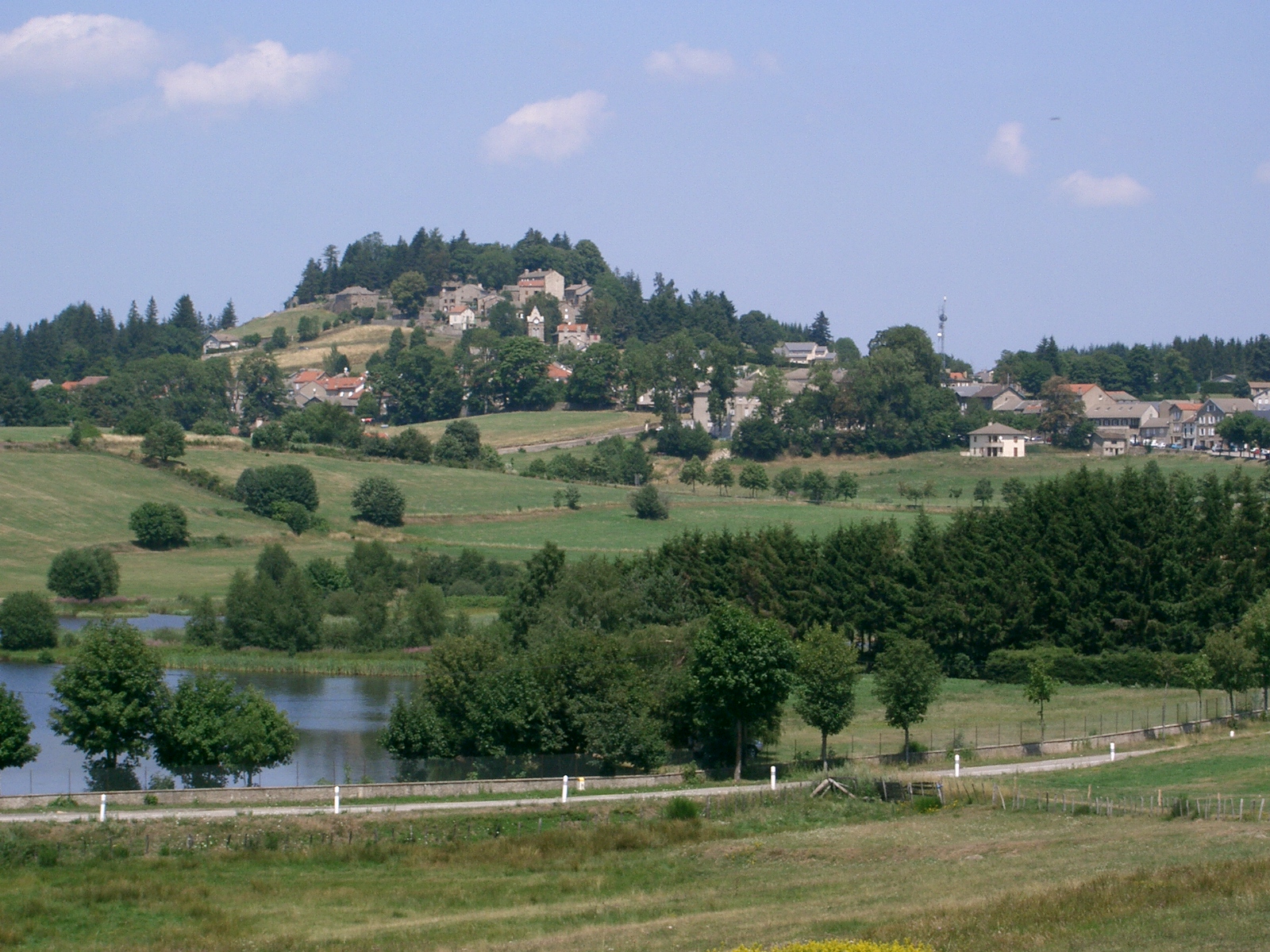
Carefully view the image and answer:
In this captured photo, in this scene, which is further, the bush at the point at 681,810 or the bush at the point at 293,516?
the bush at the point at 293,516

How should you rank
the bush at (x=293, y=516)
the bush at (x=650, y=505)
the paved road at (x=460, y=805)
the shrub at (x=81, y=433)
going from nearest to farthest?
the paved road at (x=460, y=805), the bush at (x=293, y=516), the bush at (x=650, y=505), the shrub at (x=81, y=433)

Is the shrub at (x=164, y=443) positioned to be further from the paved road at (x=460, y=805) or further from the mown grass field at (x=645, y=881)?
the mown grass field at (x=645, y=881)

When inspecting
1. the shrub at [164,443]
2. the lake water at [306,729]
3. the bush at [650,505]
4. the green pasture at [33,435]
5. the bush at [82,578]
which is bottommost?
the lake water at [306,729]

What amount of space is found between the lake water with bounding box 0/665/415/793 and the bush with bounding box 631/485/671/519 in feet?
121

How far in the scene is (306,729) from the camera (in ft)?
144

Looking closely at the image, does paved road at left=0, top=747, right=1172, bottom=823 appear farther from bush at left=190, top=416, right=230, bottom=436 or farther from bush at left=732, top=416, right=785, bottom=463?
bush at left=732, top=416, right=785, bottom=463

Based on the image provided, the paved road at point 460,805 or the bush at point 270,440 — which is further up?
the bush at point 270,440

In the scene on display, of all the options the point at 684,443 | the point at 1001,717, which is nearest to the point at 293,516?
the point at 684,443

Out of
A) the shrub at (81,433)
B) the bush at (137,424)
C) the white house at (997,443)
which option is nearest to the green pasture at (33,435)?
the shrub at (81,433)

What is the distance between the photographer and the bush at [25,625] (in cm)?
5756

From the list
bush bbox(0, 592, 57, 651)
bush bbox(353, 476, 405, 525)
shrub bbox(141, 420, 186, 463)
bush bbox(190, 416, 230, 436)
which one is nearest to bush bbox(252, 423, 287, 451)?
bush bbox(190, 416, 230, 436)

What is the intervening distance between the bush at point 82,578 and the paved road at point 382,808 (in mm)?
44231

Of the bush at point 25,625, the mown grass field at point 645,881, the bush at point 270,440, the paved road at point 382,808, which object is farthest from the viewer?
the bush at point 270,440

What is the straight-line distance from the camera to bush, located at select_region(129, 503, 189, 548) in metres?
81.8
